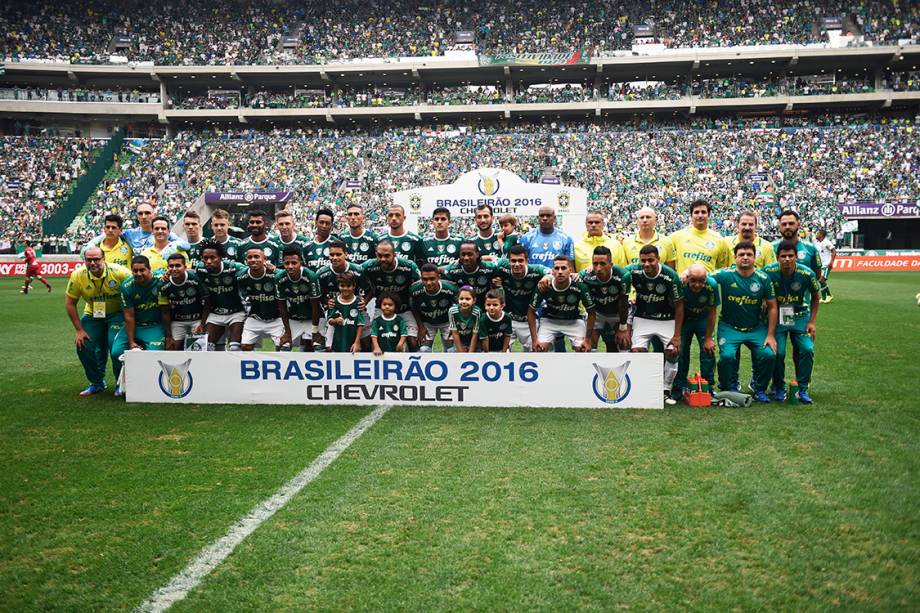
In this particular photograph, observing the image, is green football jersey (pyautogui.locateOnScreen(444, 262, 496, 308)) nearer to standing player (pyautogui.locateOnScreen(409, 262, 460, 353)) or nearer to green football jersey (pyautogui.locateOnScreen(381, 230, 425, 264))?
standing player (pyautogui.locateOnScreen(409, 262, 460, 353))

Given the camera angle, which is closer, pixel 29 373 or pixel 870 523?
pixel 870 523

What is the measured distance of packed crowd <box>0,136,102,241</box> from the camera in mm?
36906

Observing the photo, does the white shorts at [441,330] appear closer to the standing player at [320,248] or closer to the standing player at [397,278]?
the standing player at [397,278]

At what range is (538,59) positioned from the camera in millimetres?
43000

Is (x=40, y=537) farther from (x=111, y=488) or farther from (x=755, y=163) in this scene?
(x=755, y=163)

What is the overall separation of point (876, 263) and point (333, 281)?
105 feet

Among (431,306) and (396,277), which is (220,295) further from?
(431,306)

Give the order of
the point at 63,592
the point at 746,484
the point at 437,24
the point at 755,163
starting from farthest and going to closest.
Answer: the point at 437,24 → the point at 755,163 → the point at 746,484 → the point at 63,592

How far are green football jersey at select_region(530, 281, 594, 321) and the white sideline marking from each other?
3.05 metres

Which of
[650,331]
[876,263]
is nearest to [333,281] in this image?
[650,331]

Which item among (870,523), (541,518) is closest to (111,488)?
(541,518)

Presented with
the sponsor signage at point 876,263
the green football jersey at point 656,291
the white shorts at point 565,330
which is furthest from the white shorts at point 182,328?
the sponsor signage at point 876,263

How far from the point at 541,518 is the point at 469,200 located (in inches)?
702

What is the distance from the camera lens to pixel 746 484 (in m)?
4.84
